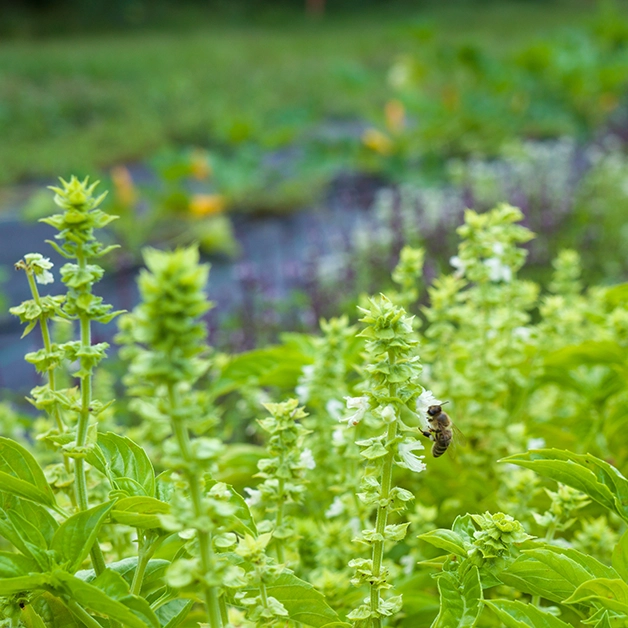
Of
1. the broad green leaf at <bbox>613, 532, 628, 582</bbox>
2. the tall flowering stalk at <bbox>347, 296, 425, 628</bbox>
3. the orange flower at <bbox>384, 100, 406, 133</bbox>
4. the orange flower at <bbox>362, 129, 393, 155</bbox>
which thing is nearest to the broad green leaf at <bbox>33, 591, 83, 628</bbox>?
the tall flowering stalk at <bbox>347, 296, 425, 628</bbox>

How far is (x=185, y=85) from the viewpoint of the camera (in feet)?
35.4

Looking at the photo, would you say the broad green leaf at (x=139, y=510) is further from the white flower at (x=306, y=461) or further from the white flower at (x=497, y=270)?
the white flower at (x=497, y=270)

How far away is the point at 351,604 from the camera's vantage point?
4.65 feet

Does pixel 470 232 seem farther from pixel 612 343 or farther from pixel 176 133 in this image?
Answer: pixel 176 133

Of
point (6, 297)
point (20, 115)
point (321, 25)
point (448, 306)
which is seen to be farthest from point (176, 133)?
point (321, 25)

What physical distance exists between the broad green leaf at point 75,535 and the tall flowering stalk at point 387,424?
13.9 inches

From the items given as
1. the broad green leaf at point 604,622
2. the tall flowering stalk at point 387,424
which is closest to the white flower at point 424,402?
the tall flowering stalk at point 387,424

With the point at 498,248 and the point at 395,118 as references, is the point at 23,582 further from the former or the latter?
the point at 395,118

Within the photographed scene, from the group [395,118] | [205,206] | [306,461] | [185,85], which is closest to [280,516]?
[306,461]

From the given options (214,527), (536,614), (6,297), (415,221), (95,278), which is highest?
(95,278)

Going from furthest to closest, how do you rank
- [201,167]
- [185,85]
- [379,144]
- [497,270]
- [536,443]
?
[185,85], [379,144], [201,167], [497,270], [536,443]

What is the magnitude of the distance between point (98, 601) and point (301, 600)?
325 mm

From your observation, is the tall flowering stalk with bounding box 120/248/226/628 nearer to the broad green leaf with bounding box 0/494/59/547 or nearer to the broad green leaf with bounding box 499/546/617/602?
the broad green leaf with bounding box 0/494/59/547

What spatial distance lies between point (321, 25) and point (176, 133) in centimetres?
976
